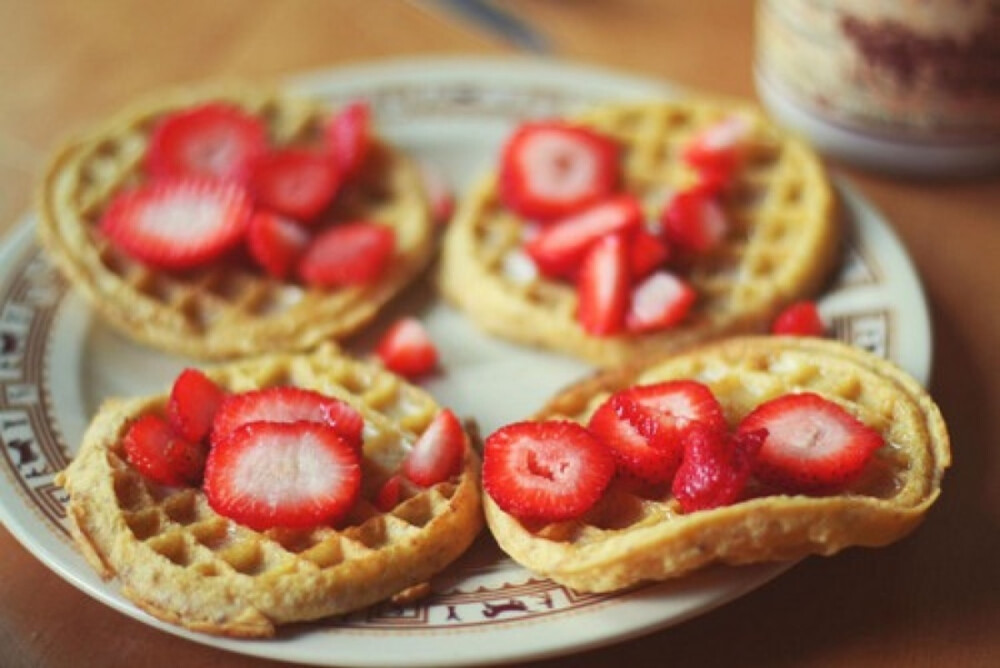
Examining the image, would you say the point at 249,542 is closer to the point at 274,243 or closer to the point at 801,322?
the point at 274,243

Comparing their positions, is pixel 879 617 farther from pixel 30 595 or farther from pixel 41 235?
pixel 41 235

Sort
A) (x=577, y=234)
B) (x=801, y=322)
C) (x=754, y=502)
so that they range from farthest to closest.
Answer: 1. (x=577, y=234)
2. (x=801, y=322)
3. (x=754, y=502)

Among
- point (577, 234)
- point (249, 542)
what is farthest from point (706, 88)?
point (249, 542)

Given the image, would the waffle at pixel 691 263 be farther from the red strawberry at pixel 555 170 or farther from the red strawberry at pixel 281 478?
the red strawberry at pixel 281 478

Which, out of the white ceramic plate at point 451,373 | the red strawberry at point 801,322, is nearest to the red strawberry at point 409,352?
the white ceramic plate at point 451,373

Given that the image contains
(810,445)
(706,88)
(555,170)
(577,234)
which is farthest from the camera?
(706,88)

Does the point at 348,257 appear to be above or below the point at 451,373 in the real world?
above
